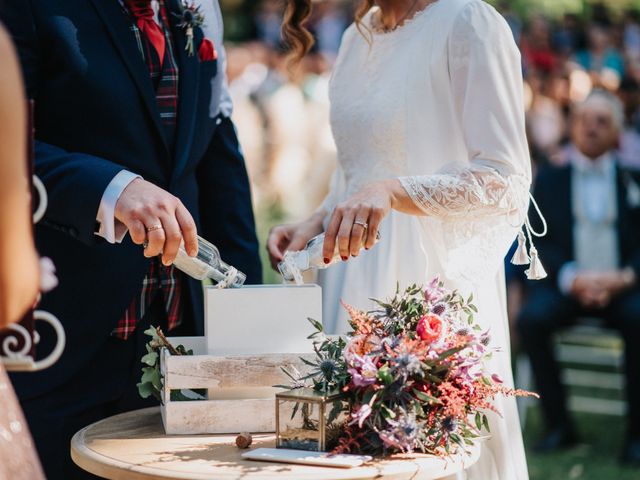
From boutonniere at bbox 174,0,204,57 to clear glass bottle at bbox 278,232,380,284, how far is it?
67 centimetres

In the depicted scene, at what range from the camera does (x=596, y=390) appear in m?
6.86

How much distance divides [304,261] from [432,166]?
0.43 metres

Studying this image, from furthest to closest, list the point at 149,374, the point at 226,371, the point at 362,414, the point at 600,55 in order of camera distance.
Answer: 1. the point at 600,55
2. the point at 149,374
3. the point at 226,371
4. the point at 362,414

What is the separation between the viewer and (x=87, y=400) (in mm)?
2572

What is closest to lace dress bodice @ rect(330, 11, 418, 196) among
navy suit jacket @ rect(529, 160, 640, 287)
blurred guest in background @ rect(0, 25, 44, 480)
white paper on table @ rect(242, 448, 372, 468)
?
white paper on table @ rect(242, 448, 372, 468)

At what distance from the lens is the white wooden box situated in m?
2.24

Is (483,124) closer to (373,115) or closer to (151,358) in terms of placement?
(373,115)

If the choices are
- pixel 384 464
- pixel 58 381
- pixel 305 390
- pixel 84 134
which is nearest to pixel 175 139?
pixel 84 134

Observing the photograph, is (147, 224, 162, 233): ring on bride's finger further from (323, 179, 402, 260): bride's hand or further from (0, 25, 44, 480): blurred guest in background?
(0, 25, 44, 480): blurred guest in background

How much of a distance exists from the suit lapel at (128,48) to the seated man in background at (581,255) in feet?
12.1

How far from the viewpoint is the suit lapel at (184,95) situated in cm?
269

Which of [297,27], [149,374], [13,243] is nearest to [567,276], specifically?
[297,27]

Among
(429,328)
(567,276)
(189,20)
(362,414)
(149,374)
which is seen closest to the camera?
(362,414)

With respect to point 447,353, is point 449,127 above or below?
above
